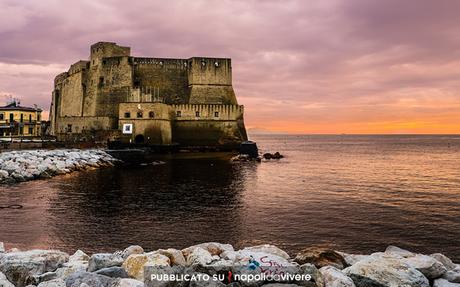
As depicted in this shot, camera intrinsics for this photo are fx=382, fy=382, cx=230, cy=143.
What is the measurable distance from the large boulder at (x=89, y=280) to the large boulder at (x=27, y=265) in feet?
3.06

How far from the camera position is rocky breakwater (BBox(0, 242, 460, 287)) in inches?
225

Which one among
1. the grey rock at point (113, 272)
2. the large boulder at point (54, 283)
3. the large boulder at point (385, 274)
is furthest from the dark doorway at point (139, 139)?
the large boulder at point (385, 274)

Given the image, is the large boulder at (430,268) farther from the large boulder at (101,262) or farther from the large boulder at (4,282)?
the large boulder at (4,282)

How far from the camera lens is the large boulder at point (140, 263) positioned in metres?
6.32

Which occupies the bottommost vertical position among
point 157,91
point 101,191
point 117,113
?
point 101,191

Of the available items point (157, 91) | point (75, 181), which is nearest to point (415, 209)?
point (75, 181)

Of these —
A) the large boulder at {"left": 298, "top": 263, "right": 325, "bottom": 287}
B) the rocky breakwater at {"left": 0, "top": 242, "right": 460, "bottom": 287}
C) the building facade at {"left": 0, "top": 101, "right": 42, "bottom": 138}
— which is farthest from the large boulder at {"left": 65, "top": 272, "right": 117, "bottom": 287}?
the building facade at {"left": 0, "top": 101, "right": 42, "bottom": 138}

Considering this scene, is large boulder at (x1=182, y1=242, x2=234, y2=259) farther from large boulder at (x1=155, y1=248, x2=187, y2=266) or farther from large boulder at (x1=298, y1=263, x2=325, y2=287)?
large boulder at (x1=298, y1=263, x2=325, y2=287)

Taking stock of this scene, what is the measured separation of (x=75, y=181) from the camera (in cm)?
2191

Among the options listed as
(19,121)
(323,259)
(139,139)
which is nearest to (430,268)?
(323,259)

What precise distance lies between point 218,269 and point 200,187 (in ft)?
46.5

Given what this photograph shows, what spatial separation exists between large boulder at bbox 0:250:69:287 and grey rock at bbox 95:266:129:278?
1133 millimetres

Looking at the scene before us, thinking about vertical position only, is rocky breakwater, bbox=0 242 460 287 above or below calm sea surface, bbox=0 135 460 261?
above

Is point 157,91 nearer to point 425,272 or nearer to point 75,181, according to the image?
point 75,181
